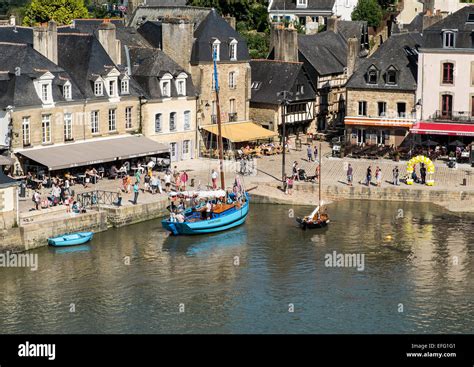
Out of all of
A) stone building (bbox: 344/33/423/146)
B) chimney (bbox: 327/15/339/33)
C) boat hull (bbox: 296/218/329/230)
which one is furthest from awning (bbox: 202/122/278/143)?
chimney (bbox: 327/15/339/33)

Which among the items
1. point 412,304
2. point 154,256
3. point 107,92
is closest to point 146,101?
point 107,92

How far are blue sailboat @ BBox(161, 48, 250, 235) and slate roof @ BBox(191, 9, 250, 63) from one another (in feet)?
42.9

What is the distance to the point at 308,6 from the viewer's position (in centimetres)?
9481

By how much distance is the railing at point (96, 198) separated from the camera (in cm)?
4950

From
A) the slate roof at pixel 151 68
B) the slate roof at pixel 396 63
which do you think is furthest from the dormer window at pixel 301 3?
the slate roof at pixel 151 68

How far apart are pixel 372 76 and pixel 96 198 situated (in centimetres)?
2056

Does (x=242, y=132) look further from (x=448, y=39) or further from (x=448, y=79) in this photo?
(x=448, y=39)

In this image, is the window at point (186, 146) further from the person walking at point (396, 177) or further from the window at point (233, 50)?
the person walking at point (396, 177)

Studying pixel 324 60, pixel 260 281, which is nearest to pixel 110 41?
pixel 324 60

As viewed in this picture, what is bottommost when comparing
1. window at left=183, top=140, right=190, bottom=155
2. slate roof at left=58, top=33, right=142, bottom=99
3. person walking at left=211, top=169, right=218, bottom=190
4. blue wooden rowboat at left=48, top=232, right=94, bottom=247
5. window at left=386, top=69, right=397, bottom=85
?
blue wooden rowboat at left=48, top=232, right=94, bottom=247

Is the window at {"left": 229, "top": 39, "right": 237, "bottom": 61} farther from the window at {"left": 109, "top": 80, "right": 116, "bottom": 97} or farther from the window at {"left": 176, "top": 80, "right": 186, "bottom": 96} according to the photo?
the window at {"left": 109, "top": 80, "right": 116, "bottom": 97}

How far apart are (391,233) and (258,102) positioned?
63.7ft

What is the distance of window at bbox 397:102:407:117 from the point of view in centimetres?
6275

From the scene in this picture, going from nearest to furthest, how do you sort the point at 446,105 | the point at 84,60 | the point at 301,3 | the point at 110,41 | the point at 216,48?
1. the point at 84,60
2. the point at 110,41
3. the point at 446,105
4. the point at 216,48
5. the point at 301,3
